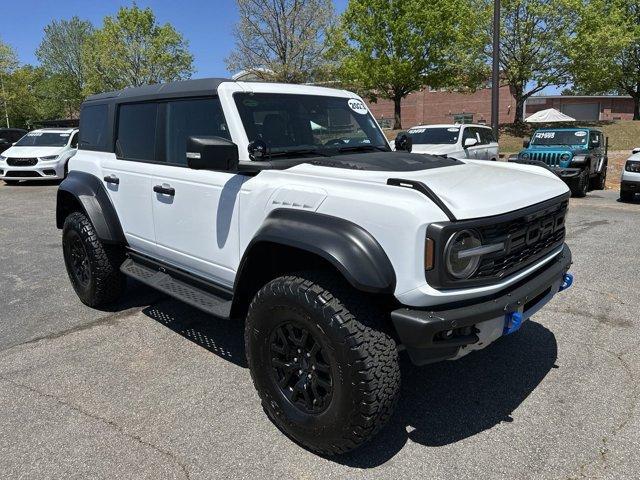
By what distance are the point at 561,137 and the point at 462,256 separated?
12.6 metres


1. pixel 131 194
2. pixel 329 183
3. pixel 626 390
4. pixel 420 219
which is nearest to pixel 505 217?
pixel 420 219

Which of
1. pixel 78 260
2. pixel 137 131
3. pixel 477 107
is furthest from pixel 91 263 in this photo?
pixel 477 107

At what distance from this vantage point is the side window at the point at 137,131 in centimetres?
400

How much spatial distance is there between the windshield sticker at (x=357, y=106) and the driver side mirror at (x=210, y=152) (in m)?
1.45

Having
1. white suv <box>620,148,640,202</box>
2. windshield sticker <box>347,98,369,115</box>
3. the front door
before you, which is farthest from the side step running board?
white suv <box>620,148,640,202</box>

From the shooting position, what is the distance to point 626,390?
10.4 ft

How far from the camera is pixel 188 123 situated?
3.68 m

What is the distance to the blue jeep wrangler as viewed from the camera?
11875 mm

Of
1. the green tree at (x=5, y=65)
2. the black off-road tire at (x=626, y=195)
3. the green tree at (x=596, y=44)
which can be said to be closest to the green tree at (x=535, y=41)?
the green tree at (x=596, y=44)

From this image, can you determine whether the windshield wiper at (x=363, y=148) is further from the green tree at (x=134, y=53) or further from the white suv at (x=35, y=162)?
the green tree at (x=134, y=53)

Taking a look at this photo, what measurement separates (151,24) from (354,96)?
38269mm

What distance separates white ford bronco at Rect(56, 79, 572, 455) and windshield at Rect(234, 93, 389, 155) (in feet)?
0.04

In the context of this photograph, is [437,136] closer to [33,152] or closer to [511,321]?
[511,321]

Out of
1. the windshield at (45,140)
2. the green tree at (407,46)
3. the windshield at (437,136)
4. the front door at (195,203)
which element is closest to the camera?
the front door at (195,203)
